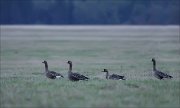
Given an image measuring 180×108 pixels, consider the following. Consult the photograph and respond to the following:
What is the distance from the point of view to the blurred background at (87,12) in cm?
14862

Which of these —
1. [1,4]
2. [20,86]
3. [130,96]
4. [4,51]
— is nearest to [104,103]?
[130,96]

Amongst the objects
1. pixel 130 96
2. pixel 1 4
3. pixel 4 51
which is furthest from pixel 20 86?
pixel 1 4

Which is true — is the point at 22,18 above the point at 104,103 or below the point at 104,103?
above

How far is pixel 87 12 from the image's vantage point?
154750 millimetres

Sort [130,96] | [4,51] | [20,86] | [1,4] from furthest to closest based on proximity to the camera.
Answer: [1,4]
[4,51]
[20,86]
[130,96]

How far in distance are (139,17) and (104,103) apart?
136218mm

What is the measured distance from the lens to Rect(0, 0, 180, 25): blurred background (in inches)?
5851

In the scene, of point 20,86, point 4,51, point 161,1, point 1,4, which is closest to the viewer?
point 20,86

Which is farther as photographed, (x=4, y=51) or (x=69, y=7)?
(x=69, y=7)

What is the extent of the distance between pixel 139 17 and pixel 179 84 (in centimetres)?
13264

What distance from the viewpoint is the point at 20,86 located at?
1866 cm

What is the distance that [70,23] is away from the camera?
152m

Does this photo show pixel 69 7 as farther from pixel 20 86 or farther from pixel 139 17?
pixel 20 86

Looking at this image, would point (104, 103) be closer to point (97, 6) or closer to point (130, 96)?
point (130, 96)
